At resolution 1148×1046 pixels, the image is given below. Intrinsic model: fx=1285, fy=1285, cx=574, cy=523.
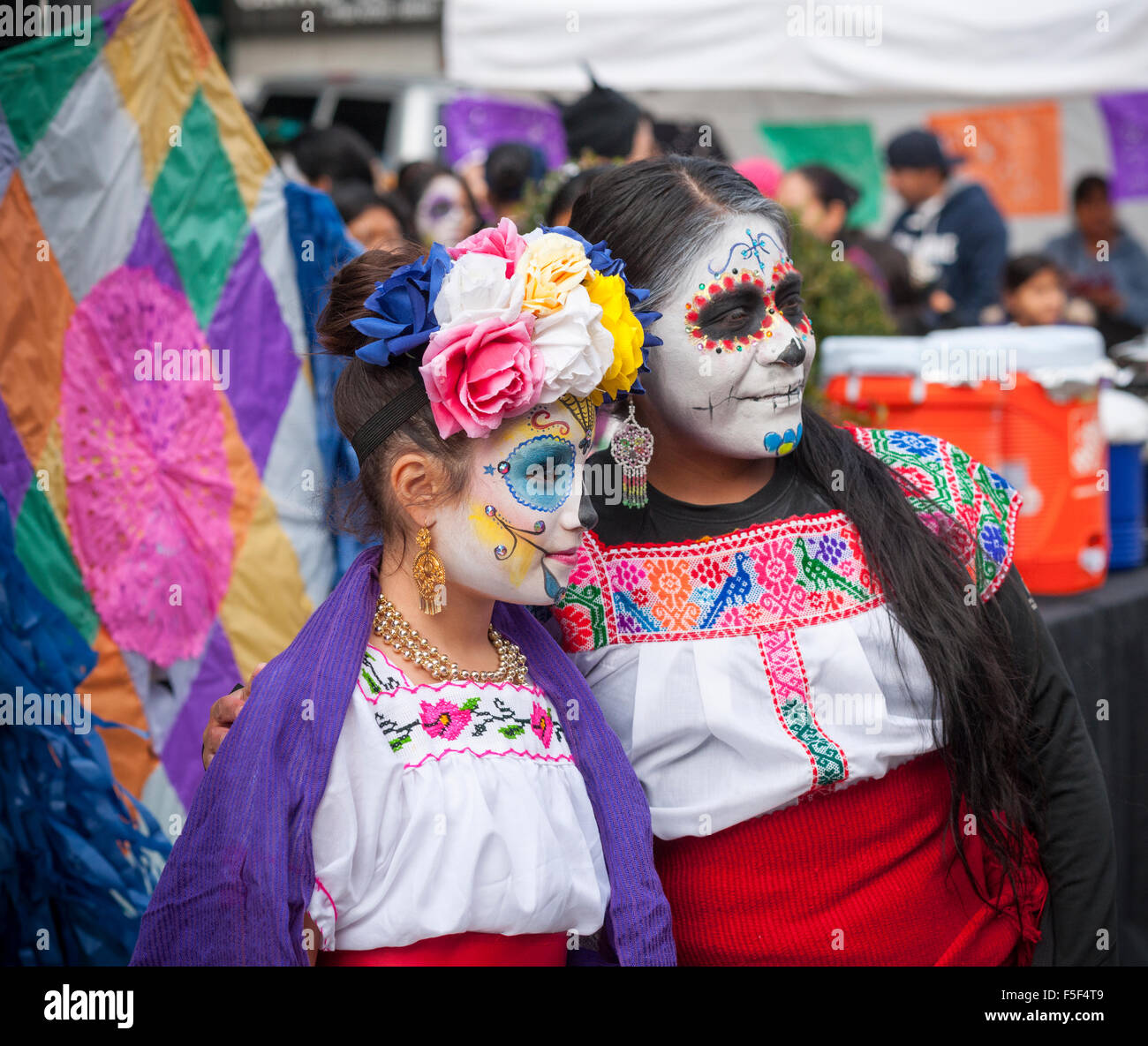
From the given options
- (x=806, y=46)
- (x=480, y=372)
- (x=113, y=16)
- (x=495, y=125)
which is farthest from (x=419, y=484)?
(x=495, y=125)

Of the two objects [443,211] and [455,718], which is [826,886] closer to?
[455,718]

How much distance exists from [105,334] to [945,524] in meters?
1.80

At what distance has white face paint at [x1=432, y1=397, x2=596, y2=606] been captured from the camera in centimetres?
179

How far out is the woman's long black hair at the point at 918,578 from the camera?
2074mm

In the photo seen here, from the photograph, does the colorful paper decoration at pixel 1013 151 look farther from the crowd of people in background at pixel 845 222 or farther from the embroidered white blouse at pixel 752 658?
the embroidered white blouse at pixel 752 658

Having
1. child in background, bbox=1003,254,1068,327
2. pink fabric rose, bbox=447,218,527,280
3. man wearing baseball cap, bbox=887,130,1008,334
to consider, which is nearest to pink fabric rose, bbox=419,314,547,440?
pink fabric rose, bbox=447,218,527,280

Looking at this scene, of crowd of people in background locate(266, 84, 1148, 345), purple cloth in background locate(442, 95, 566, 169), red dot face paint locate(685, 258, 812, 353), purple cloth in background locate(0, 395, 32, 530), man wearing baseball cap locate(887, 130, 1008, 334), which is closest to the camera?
red dot face paint locate(685, 258, 812, 353)

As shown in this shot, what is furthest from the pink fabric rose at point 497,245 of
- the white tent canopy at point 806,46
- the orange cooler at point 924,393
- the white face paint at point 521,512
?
the white tent canopy at point 806,46

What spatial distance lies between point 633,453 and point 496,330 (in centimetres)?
51

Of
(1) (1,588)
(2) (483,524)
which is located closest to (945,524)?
(2) (483,524)

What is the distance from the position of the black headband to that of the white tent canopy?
3176mm

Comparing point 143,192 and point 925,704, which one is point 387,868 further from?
point 143,192

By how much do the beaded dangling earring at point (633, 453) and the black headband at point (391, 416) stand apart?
1.56ft

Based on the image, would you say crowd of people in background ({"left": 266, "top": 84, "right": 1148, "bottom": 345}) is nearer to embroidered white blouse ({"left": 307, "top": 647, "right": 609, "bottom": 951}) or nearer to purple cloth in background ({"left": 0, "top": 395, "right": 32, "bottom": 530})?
purple cloth in background ({"left": 0, "top": 395, "right": 32, "bottom": 530})
